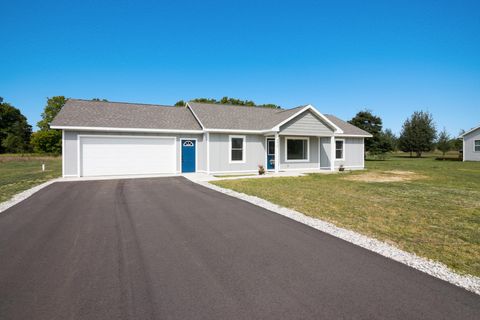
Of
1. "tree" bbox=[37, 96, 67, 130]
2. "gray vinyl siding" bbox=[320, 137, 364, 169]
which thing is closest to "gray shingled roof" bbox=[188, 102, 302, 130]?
"gray vinyl siding" bbox=[320, 137, 364, 169]

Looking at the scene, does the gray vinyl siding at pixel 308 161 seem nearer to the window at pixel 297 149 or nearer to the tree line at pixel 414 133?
the window at pixel 297 149

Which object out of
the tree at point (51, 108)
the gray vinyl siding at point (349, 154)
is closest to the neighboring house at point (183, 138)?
the gray vinyl siding at point (349, 154)

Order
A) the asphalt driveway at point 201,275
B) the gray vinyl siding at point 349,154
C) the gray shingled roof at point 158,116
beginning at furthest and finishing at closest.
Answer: the gray vinyl siding at point 349,154 < the gray shingled roof at point 158,116 < the asphalt driveway at point 201,275

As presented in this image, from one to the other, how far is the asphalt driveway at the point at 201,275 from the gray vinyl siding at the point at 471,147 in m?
38.1

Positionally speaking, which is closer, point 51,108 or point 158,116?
point 158,116

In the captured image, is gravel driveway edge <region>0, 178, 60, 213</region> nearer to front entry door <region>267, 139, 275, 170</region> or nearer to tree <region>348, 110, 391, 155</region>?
front entry door <region>267, 139, 275, 170</region>

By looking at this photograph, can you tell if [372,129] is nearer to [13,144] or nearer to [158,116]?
[158,116]

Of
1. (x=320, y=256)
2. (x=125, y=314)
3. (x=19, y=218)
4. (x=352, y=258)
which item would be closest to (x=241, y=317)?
(x=125, y=314)

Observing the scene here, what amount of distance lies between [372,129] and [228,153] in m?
26.3

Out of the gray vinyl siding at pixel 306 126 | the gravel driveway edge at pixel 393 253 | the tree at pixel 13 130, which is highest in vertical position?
the tree at pixel 13 130

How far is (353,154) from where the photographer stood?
76.6ft

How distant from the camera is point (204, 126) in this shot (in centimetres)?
1755

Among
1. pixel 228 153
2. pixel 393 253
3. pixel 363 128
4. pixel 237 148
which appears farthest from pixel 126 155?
pixel 363 128

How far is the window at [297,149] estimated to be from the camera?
794 inches
